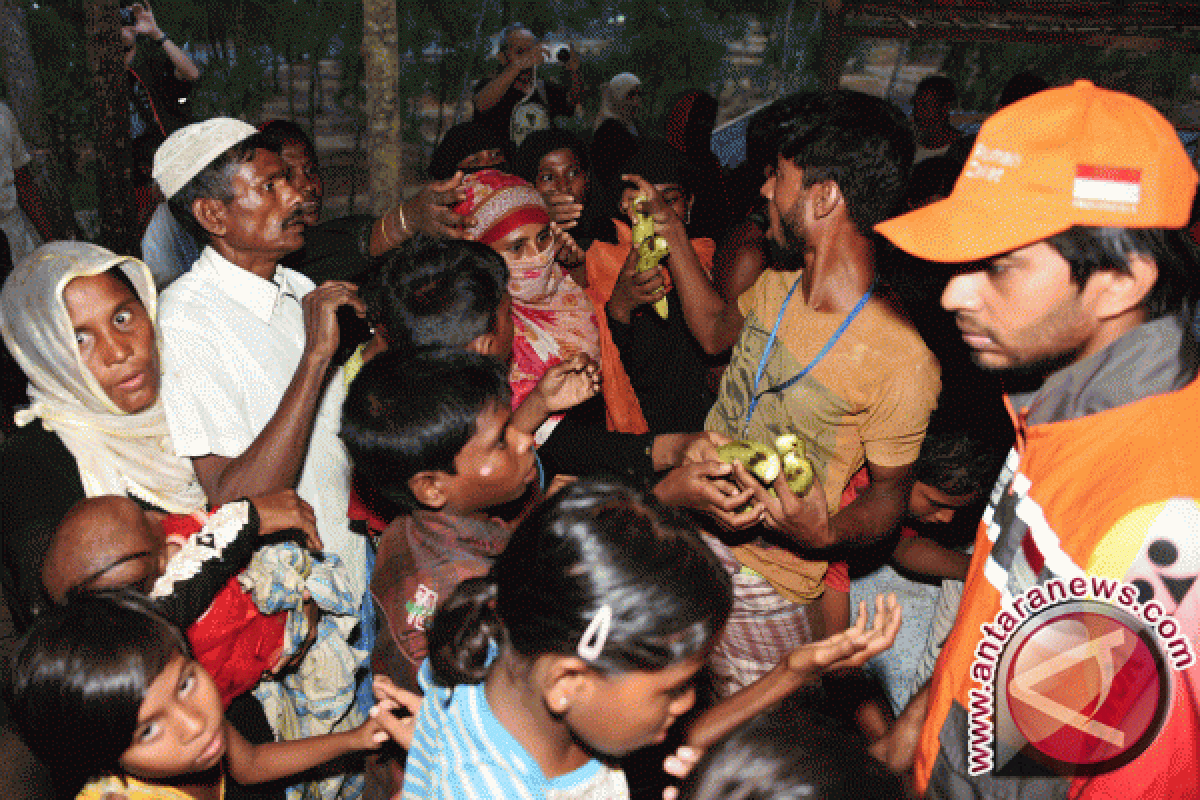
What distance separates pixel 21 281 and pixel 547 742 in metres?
1.79

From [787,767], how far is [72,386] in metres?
1.95

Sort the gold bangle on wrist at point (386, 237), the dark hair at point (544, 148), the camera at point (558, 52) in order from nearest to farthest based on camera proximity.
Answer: the gold bangle on wrist at point (386, 237) < the dark hair at point (544, 148) < the camera at point (558, 52)

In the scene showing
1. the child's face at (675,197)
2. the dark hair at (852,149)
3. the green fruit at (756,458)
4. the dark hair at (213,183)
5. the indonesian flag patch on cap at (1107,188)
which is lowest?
the green fruit at (756,458)

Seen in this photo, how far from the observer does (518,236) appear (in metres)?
3.23

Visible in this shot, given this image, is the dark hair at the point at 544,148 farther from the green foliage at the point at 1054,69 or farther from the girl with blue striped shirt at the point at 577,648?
the green foliage at the point at 1054,69

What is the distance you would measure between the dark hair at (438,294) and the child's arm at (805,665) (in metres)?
1.27

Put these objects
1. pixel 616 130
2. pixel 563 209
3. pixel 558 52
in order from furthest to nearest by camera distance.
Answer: pixel 558 52, pixel 616 130, pixel 563 209

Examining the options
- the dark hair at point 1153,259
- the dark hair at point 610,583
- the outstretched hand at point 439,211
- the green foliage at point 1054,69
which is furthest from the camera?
the green foliage at point 1054,69

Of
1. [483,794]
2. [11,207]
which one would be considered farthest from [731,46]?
Result: [483,794]

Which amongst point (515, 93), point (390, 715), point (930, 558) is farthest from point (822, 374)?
point (515, 93)

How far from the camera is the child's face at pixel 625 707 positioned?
1414mm

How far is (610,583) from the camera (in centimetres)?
138

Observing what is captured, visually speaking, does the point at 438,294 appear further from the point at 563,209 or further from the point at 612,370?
the point at 563,209

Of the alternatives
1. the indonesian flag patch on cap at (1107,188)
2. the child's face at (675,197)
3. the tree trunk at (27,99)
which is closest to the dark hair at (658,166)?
the child's face at (675,197)
